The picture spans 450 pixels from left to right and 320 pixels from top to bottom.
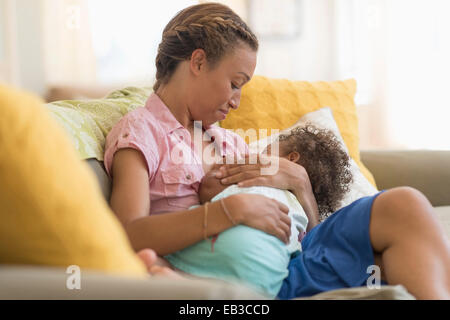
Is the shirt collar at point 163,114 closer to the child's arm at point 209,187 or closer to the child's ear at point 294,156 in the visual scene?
the child's arm at point 209,187

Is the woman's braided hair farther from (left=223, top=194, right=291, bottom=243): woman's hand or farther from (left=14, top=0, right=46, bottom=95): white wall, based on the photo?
(left=14, top=0, right=46, bottom=95): white wall

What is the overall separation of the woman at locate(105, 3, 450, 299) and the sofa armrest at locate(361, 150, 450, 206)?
79 cm

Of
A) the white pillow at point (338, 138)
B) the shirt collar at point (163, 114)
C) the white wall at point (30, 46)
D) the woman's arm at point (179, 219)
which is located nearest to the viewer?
the woman's arm at point (179, 219)

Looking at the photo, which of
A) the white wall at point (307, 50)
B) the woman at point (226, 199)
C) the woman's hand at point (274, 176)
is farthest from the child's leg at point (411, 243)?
the white wall at point (307, 50)

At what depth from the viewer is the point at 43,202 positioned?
0.54m

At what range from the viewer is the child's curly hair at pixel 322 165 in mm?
1429

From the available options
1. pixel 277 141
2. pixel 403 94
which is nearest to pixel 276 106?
pixel 277 141

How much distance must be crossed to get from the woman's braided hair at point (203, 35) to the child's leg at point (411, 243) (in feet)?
1.82

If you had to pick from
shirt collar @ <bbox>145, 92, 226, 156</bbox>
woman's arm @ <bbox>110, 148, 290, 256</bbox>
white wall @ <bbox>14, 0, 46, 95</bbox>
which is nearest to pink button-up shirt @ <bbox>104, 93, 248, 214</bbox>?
shirt collar @ <bbox>145, 92, 226, 156</bbox>

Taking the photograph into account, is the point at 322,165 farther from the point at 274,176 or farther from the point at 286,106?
the point at 286,106

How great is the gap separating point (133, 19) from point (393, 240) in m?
3.52

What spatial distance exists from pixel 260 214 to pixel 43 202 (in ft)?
1.83

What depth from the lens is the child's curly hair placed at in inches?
56.2

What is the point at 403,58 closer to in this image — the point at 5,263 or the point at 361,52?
the point at 361,52
